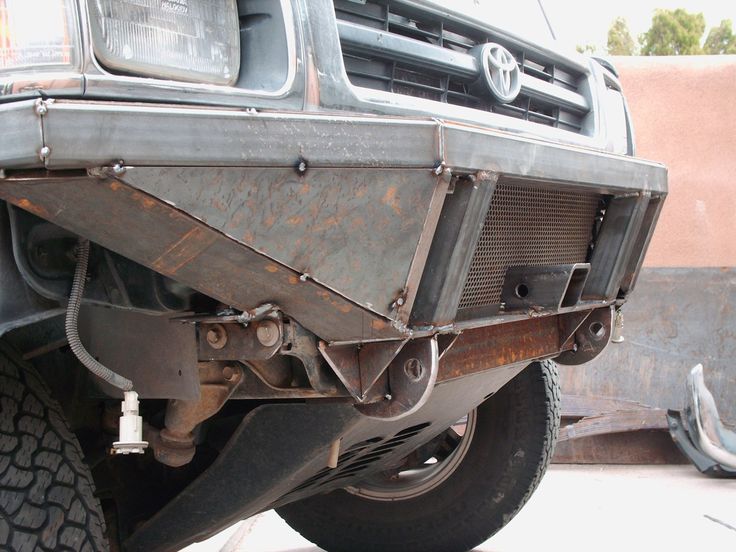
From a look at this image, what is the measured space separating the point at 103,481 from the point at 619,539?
2587mm

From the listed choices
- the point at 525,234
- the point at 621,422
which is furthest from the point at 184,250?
the point at 621,422

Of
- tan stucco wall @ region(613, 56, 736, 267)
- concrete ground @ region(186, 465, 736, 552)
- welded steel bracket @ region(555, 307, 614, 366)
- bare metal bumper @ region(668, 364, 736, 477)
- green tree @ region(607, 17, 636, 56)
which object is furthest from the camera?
green tree @ region(607, 17, 636, 56)

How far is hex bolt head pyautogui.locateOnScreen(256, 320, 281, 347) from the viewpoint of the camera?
7.57 ft

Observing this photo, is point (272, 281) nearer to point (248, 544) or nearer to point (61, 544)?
point (61, 544)

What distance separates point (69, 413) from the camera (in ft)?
9.34

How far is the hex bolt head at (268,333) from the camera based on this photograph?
7.57 feet

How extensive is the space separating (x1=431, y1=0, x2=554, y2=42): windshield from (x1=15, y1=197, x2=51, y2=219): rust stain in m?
1.22

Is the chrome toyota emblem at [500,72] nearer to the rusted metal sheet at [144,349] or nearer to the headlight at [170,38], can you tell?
the headlight at [170,38]

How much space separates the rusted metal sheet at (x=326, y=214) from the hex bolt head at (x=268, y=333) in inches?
8.6

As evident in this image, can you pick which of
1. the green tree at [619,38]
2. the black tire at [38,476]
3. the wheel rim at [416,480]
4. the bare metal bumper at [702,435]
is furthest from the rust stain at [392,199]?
the green tree at [619,38]

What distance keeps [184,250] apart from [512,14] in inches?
71.2

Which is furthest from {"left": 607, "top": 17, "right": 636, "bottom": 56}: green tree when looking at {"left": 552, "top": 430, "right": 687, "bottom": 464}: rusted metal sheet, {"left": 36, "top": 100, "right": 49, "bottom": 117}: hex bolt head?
{"left": 36, "top": 100, "right": 49, "bottom": 117}: hex bolt head

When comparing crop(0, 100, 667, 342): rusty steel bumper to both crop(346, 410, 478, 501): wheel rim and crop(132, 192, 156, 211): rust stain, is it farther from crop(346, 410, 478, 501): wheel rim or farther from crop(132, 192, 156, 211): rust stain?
crop(346, 410, 478, 501): wheel rim

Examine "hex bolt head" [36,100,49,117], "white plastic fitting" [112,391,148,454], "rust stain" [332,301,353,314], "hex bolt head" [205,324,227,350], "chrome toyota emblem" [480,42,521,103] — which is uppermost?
"chrome toyota emblem" [480,42,521,103]
